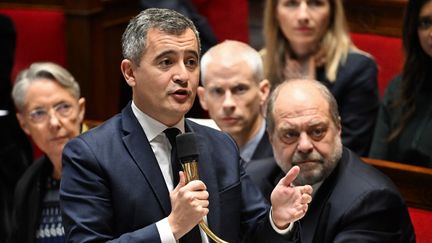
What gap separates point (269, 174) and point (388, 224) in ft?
0.88

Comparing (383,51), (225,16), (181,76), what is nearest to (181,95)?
(181,76)

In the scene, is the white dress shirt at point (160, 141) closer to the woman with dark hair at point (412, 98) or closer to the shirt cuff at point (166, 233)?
the shirt cuff at point (166, 233)

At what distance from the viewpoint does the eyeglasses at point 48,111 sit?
189cm

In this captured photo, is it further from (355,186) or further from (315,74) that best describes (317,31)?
(355,186)

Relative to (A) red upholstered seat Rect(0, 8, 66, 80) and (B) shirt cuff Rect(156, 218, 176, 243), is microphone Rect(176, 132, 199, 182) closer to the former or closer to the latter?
(B) shirt cuff Rect(156, 218, 176, 243)

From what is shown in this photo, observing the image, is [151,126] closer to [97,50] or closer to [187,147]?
[187,147]

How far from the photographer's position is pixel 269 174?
165 cm

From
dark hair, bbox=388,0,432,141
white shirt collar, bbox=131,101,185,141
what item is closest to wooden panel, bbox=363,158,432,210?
dark hair, bbox=388,0,432,141

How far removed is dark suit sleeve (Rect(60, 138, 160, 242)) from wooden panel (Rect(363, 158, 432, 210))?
72 centimetres

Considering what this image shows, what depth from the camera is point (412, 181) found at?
166 cm

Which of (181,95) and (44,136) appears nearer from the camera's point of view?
(181,95)

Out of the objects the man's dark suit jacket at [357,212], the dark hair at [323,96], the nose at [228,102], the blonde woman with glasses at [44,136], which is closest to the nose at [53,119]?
the blonde woman with glasses at [44,136]

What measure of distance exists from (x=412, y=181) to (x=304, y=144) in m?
0.25

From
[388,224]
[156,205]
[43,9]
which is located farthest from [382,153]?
[43,9]
